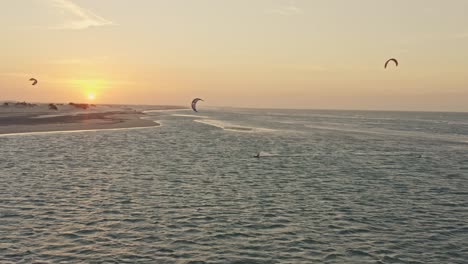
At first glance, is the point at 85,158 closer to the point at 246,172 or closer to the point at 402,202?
the point at 246,172

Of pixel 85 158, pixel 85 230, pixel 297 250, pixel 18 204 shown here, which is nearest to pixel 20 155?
pixel 85 158

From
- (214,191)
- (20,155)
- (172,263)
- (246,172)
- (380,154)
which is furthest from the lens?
(380,154)

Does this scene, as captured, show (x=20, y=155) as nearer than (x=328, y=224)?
No

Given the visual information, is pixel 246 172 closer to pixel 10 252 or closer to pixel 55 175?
pixel 55 175

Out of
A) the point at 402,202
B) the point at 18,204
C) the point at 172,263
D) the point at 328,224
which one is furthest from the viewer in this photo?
the point at 402,202

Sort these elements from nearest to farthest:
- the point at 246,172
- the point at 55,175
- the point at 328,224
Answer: the point at 328,224, the point at 55,175, the point at 246,172

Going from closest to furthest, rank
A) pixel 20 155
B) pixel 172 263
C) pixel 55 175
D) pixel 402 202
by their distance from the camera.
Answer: pixel 172 263, pixel 402 202, pixel 55 175, pixel 20 155

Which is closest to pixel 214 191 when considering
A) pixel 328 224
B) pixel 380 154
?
pixel 328 224
